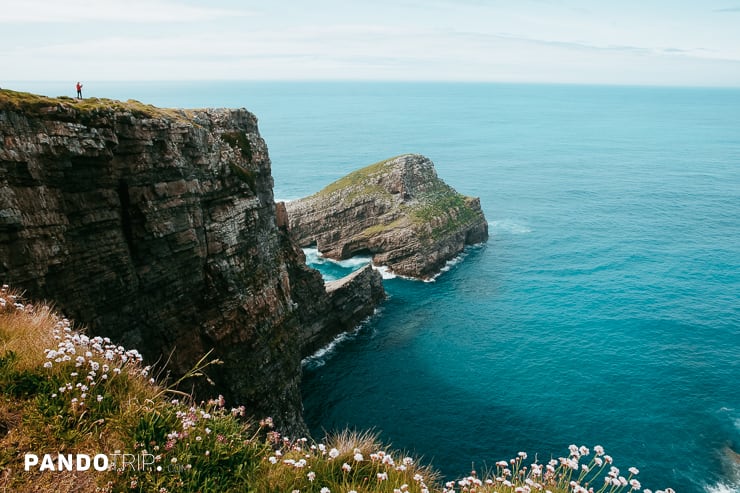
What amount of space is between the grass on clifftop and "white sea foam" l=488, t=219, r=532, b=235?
301ft

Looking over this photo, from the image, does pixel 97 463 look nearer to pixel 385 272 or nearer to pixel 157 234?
pixel 157 234

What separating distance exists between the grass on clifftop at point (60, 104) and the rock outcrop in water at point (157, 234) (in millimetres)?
88

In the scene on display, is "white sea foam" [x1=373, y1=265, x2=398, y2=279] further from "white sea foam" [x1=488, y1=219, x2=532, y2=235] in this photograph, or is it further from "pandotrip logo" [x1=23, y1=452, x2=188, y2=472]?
"pandotrip logo" [x1=23, y1=452, x2=188, y2=472]

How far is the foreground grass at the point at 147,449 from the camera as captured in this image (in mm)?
9305

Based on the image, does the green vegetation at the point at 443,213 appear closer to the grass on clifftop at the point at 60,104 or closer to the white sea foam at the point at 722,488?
the white sea foam at the point at 722,488

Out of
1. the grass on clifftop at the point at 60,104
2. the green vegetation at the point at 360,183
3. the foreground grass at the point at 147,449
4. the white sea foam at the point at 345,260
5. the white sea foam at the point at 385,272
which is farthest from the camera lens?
the green vegetation at the point at 360,183

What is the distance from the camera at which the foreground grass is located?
930cm

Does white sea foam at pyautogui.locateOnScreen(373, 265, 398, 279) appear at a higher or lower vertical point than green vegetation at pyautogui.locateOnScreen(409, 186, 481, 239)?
lower

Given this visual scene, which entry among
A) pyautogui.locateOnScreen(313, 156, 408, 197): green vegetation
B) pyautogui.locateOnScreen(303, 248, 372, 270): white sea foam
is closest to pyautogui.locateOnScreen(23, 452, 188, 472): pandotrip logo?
pyautogui.locateOnScreen(303, 248, 372, 270): white sea foam

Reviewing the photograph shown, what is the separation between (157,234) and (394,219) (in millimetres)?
72413

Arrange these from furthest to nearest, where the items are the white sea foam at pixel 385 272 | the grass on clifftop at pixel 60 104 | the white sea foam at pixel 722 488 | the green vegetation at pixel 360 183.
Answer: the green vegetation at pixel 360 183
the white sea foam at pixel 385 272
the white sea foam at pixel 722 488
the grass on clifftop at pixel 60 104

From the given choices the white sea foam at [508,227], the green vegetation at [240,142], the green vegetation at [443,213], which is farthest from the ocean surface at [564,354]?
the green vegetation at [240,142]

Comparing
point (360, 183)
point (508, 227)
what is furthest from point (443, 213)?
point (508, 227)

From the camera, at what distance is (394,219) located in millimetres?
101438
